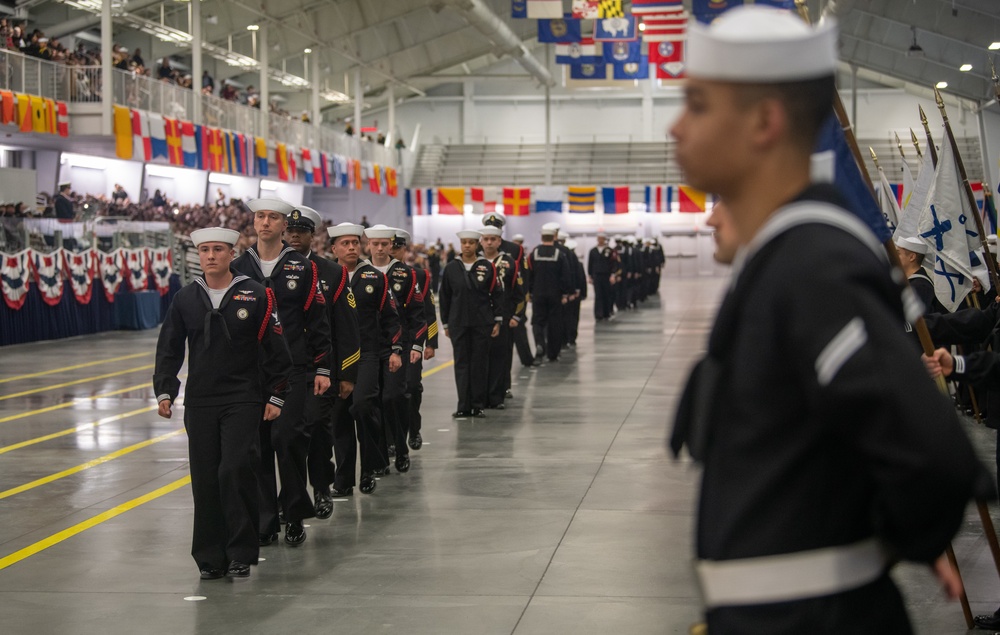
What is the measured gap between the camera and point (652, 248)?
46.0m

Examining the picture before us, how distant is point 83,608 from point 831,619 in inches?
209

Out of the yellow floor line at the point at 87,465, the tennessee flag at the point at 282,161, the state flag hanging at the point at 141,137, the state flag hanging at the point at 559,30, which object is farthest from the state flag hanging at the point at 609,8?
the yellow floor line at the point at 87,465

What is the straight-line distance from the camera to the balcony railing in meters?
26.8

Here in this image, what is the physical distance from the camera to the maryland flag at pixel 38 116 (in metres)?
26.6

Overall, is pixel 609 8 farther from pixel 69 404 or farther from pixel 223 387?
pixel 223 387

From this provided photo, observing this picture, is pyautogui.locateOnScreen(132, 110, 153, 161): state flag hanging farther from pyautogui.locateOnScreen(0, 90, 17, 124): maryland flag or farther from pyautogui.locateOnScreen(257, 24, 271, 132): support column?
pyautogui.locateOnScreen(257, 24, 271, 132): support column

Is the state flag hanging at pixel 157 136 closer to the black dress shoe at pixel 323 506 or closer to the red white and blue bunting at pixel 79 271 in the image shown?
the red white and blue bunting at pixel 79 271

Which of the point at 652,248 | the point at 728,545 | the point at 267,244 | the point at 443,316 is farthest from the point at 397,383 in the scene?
the point at 652,248

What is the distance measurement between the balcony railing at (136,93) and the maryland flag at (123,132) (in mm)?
457

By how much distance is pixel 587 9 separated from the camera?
3216cm

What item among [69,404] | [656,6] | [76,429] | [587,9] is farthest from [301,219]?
[587,9]

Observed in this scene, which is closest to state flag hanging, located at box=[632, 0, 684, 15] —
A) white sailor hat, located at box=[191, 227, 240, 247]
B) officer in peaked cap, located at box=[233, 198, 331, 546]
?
officer in peaked cap, located at box=[233, 198, 331, 546]

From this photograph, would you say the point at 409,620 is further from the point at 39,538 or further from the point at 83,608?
the point at 39,538

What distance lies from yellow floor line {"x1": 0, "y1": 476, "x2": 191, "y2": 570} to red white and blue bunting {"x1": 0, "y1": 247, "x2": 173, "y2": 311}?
48.9ft
